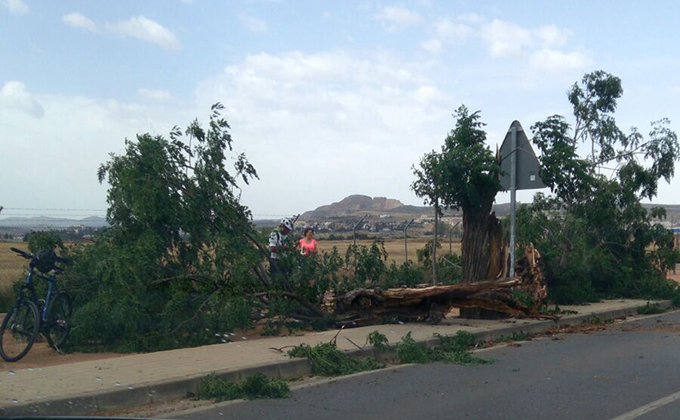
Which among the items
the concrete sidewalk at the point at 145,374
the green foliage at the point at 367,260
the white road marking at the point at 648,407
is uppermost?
the green foliage at the point at 367,260

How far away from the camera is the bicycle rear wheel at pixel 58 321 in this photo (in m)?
9.35

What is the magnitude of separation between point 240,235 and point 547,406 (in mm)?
5830

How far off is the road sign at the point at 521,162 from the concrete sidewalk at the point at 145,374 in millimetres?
3168

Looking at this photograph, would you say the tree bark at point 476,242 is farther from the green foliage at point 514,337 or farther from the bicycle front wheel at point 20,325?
the bicycle front wheel at point 20,325

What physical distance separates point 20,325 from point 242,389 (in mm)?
3312

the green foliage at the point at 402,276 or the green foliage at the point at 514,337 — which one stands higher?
the green foliage at the point at 402,276

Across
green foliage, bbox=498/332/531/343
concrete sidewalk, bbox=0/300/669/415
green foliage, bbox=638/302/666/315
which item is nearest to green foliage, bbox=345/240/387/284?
concrete sidewalk, bbox=0/300/669/415

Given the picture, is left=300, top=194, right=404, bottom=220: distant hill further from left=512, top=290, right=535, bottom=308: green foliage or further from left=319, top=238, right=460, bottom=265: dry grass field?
left=512, top=290, right=535, bottom=308: green foliage

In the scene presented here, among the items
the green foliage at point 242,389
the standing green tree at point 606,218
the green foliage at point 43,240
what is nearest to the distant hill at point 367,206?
the standing green tree at point 606,218

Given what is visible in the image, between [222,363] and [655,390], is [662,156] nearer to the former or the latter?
[655,390]

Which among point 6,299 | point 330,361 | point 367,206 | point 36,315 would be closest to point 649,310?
point 330,361

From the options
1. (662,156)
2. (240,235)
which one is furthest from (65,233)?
(662,156)

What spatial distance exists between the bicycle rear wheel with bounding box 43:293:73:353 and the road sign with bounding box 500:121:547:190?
7.54m

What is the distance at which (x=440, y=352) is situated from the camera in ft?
33.0
